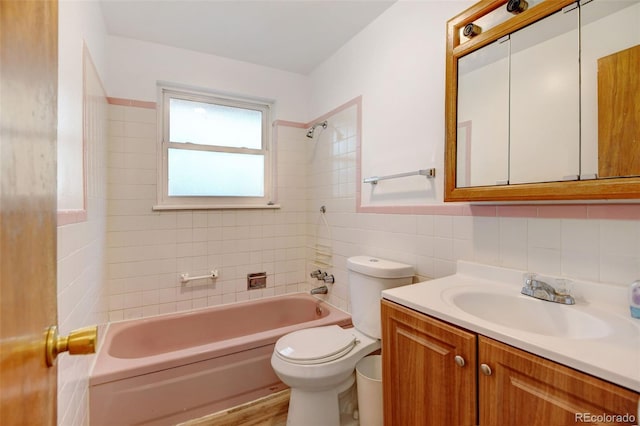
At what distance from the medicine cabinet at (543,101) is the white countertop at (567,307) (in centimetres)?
35

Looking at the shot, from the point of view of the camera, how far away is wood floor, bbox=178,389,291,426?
1664 mm

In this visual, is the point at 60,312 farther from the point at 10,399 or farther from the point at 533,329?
the point at 533,329

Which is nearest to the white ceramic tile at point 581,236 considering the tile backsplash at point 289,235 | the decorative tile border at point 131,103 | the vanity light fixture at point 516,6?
the tile backsplash at point 289,235

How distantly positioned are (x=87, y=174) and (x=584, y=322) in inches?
85.1

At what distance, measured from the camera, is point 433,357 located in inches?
38.1

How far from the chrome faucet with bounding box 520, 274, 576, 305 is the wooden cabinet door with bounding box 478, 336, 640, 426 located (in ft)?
1.29

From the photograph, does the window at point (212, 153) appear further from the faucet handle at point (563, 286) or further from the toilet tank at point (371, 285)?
the faucet handle at point (563, 286)

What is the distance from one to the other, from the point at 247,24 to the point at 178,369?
221cm

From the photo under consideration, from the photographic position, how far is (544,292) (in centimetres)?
104

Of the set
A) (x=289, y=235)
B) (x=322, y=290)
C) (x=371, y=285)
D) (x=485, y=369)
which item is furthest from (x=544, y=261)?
(x=289, y=235)

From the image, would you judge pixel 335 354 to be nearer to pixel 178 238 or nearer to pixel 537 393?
pixel 537 393

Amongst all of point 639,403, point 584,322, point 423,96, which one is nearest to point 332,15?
point 423,96

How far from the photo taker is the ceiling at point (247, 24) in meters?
1.80
